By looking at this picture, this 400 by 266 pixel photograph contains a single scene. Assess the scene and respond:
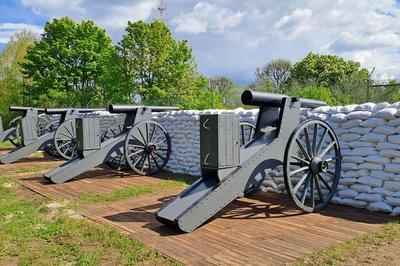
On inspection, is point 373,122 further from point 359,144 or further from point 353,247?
point 353,247

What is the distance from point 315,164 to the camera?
4961mm

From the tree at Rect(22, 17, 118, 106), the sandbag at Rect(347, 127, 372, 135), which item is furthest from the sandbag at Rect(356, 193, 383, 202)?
the tree at Rect(22, 17, 118, 106)

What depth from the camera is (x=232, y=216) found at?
4895mm

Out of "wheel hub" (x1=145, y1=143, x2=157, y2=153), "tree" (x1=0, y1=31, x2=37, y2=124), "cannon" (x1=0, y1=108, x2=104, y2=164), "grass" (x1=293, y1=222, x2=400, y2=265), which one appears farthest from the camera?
"tree" (x1=0, y1=31, x2=37, y2=124)

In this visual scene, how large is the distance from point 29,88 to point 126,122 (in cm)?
1787

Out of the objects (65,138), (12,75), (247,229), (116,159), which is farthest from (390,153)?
(12,75)

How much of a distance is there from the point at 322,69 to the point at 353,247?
36.0 m

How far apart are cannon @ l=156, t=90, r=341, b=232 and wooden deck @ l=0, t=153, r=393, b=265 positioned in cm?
20

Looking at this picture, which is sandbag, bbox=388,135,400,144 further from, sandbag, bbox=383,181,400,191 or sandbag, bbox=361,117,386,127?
sandbag, bbox=383,181,400,191

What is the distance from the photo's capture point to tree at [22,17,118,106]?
23.7 m

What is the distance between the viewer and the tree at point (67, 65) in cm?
2370

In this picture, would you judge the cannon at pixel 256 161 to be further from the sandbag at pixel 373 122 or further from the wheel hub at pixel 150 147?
the wheel hub at pixel 150 147

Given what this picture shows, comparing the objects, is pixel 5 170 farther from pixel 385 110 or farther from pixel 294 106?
pixel 385 110

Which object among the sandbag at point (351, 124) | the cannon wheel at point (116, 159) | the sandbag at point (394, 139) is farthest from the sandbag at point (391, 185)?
the cannon wheel at point (116, 159)
